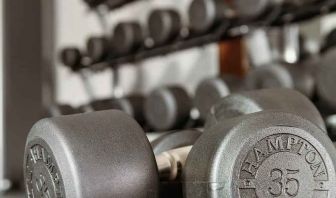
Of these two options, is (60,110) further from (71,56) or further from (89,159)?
(89,159)

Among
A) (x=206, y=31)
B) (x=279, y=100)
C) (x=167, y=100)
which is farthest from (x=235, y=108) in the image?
(x=206, y=31)

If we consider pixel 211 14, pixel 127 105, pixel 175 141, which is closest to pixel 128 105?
pixel 127 105

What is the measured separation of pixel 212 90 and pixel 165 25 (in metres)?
0.60

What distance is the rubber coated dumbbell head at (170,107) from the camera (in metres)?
1.80

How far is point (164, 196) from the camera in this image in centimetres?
66

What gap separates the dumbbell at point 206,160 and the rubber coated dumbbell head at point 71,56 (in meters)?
2.06

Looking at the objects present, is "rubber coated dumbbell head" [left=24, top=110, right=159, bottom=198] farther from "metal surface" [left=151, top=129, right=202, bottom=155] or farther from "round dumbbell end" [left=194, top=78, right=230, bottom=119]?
"round dumbbell end" [left=194, top=78, right=230, bottom=119]

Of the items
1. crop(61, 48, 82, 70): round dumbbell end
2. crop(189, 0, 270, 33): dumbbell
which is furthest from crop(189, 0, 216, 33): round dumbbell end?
crop(61, 48, 82, 70): round dumbbell end

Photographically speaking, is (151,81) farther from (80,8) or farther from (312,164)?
(312,164)

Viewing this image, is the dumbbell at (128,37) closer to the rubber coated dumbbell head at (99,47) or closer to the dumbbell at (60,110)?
the rubber coated dumbbell head at (99,47)

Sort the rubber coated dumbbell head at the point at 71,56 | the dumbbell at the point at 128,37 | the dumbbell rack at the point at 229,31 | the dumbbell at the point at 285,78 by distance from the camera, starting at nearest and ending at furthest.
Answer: the dumbbell at the point at 285,78, the dumbbell rack at the point at 229,31, the dumbbell at the point at 128,37, the rubber coated dumbbell head at the point at 71,56

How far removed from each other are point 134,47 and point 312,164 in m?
Answer: 1.88

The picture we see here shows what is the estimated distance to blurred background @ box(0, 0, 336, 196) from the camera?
70.9 inches

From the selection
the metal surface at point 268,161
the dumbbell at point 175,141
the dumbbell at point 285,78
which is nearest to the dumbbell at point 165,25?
the dumbbell at point 285,78
